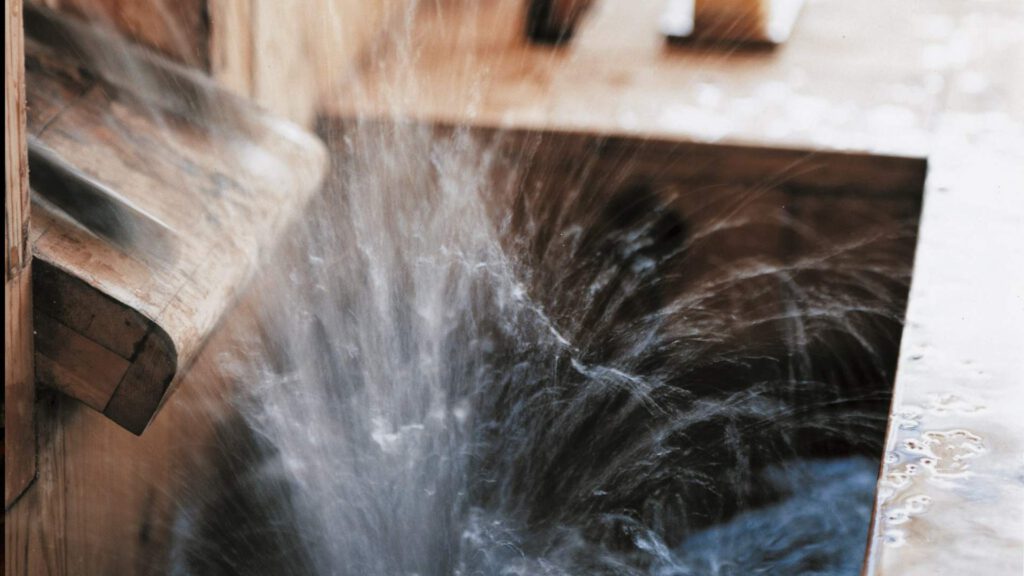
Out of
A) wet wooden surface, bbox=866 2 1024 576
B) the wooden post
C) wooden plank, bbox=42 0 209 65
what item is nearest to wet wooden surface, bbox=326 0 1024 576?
wet wooden surface, bbox=866 2 1024 576

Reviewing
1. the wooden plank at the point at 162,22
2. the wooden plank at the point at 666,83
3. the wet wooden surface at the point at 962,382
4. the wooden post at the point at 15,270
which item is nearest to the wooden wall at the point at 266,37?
the wooden plank at the point at 162,22

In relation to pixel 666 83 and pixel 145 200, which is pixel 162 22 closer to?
pixel 145 200

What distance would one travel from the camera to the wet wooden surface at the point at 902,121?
5.35 feet

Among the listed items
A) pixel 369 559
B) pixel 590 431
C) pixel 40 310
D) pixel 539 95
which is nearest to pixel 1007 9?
pixel 539 95

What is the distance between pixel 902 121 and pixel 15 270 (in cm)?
269

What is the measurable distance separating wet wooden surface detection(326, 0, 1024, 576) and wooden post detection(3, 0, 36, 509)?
1.17 meters

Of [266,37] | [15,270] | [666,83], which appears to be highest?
[266,37]

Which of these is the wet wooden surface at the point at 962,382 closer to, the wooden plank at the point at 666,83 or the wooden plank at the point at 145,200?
the wooden plank at the point at 666,83

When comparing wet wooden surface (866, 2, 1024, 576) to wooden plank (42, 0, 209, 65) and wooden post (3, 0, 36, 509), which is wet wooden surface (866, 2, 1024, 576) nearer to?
wooden post (3, 0, 36, 509)

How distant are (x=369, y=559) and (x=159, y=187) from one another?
98cm

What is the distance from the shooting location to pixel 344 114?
11.5 feet

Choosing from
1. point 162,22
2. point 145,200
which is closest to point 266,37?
point 162,22

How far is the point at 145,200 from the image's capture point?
1.95 metres

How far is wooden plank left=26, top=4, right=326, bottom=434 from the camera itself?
1689 millimetres
